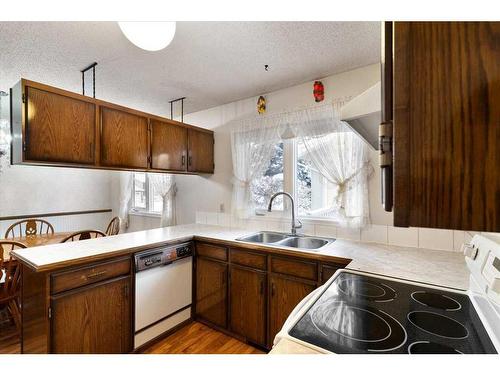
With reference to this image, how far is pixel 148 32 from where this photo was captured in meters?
1.11

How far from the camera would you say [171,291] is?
2150 millimetres

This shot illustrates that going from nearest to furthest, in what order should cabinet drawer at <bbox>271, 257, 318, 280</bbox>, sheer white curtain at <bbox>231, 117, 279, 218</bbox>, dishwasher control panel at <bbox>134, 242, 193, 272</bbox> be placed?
cabinet drawer at <bbox>271, 257, 318, 280</bbox> → dishwasher control panel at <bbox>134, 242, 193, 272</bbox> → sheer white curtain at <bbox>231, 117, 279, 218</bbox>

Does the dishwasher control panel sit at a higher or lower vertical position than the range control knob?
lower

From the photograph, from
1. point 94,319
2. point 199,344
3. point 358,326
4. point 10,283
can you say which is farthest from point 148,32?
point 10,283

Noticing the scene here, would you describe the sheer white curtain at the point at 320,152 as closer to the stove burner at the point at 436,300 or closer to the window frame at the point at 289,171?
the window frame at the point at 289,171

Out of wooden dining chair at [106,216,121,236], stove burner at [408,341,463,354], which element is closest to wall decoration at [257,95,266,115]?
stove burner at [408,341,463,354]

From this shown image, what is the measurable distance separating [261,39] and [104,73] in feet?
4.73

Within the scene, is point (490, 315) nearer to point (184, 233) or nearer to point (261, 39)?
point (261, 39)

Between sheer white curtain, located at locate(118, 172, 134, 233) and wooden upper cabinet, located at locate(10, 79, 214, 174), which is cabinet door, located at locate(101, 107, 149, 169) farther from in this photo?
sheer white curtain, located at locate(118, 172, 134, 233)

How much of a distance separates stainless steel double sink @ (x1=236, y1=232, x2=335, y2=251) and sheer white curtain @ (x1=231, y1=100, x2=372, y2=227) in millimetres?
259

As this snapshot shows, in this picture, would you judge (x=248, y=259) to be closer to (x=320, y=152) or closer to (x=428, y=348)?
(x=320, y=152)

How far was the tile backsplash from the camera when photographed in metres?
1.75

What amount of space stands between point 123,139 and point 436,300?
238 cm
